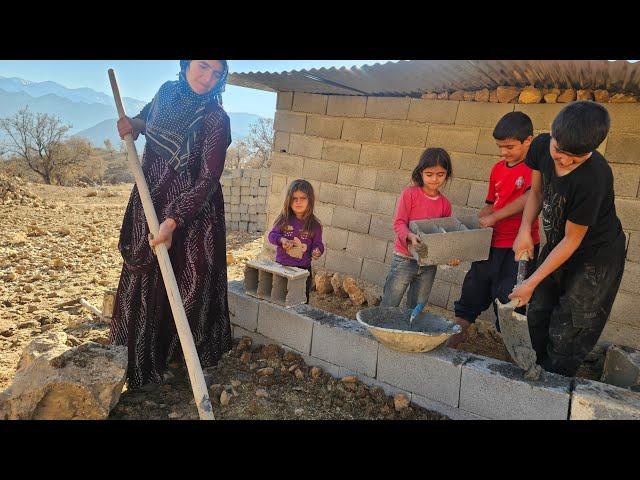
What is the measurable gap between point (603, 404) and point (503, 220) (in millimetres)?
1278

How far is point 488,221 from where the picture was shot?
299cm

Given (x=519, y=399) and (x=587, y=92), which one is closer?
(x=519, y=399)

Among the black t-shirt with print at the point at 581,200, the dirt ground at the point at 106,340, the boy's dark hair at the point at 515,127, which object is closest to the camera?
the black t-shirt with print at the point at 581,200

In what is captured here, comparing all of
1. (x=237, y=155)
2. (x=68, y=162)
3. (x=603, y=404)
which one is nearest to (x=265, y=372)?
(x=603, y=404)

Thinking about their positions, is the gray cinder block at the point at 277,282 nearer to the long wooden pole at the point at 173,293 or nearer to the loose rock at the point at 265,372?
the loose rock at the point at 265,372

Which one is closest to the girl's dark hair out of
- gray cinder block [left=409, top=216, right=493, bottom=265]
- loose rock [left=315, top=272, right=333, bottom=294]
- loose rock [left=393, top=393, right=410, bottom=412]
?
gray cinder block [left=409, top=216, right=493, bottom=265]

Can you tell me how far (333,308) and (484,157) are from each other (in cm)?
209

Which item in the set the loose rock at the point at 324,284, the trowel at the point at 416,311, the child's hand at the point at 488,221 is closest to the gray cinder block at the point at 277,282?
the trowel at the point at 416,311

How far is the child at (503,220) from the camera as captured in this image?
285 cm

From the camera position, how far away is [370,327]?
8.24 ft

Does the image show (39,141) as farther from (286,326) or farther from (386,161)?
(286,326)

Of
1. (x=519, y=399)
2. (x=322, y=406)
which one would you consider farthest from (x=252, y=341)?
(x=519, y=399)

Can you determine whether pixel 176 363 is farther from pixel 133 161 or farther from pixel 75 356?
pixel 133 161

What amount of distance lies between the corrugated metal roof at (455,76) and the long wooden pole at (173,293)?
2.00 meters
